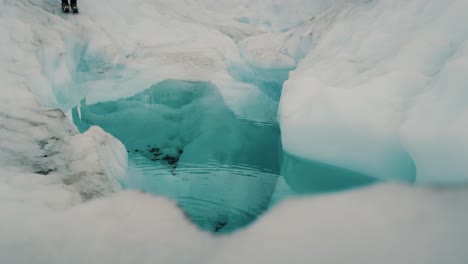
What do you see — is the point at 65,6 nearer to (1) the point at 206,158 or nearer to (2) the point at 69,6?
Result: (2) the point at 69,6

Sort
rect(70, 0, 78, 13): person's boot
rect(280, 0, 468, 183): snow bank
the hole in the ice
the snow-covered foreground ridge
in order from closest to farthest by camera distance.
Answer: the snow-covered foreground ridge → rect(280, 0, 468, 183): snow bank → the hole in the ice → rect(70, 0, 78, 13): person's boot

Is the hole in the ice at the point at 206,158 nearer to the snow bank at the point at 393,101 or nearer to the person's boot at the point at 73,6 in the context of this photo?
the snow bank at the point at 393,101

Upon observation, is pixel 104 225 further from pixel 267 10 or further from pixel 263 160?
pixel 267 10

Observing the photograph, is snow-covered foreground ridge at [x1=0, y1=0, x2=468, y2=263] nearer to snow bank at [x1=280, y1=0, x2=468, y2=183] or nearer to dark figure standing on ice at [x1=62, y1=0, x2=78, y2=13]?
snow bank at [x1=280, y1=0, x2=468, y2=183]

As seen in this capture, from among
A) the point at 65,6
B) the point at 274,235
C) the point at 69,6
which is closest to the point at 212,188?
the point at 274,235

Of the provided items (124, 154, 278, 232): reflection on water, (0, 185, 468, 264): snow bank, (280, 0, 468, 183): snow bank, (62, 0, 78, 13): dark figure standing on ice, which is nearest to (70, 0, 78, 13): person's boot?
(62, 0, 78, 13): dark figure standing on ice

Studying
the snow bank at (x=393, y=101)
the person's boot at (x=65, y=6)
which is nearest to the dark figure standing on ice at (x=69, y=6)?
the person's boot at (x=65, y=6)
